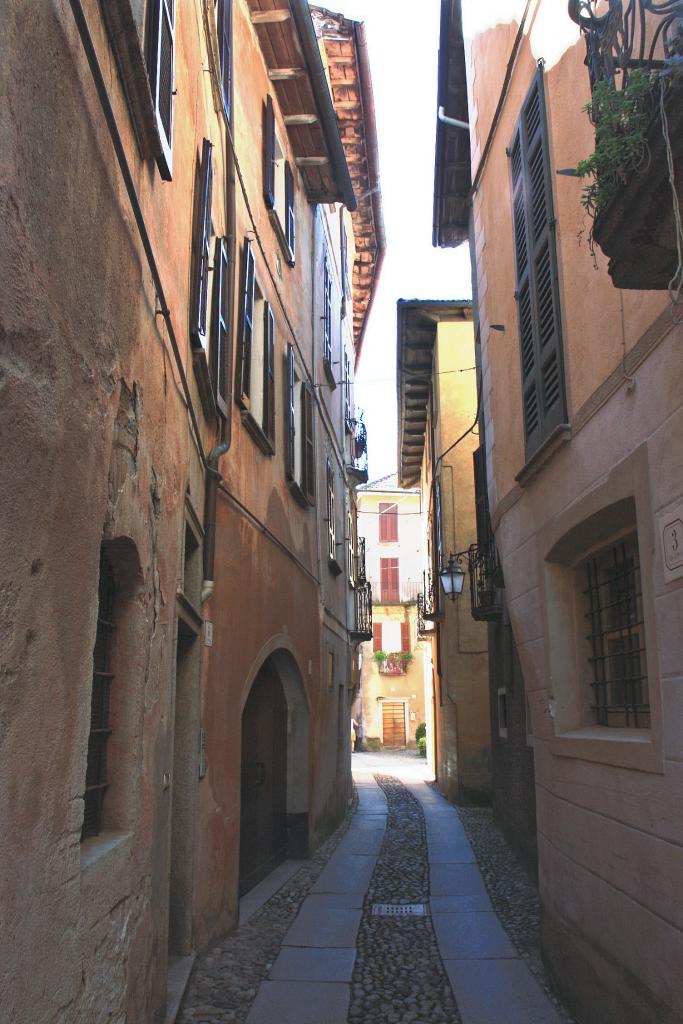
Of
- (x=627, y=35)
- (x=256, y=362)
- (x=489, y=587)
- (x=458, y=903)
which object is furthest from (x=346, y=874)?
(x=627, y=35)

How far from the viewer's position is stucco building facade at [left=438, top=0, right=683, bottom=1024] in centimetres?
401

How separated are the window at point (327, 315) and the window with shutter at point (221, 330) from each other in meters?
7.19

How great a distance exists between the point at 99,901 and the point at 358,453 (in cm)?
1790

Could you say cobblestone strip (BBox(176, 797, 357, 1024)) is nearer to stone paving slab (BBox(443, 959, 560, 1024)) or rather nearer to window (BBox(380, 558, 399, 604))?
stone paving slab (BBox(443, 959, 560, 1024))

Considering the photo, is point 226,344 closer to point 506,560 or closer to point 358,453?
point 506,560

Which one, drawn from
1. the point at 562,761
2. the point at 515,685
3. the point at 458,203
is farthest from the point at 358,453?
the point at 562,761

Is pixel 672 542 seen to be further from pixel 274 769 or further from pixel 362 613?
pixel 362 613

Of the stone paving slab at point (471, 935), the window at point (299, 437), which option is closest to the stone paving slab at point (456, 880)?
the stone paving slab at point (471, 935)

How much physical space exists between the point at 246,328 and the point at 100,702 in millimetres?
4908

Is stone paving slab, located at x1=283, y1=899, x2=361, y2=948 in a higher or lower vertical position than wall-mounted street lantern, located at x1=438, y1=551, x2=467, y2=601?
lower

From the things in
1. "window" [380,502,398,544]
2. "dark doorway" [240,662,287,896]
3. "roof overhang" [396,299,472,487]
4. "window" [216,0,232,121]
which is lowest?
"dark doorway" [240,662,287,896]

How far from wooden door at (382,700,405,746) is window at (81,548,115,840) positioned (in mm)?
37175

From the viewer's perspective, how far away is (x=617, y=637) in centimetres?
544

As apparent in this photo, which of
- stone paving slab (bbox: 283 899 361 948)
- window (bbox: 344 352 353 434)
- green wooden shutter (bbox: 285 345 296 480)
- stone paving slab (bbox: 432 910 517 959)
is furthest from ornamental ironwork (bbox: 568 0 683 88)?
window (bbox: 344 352 353 434)
